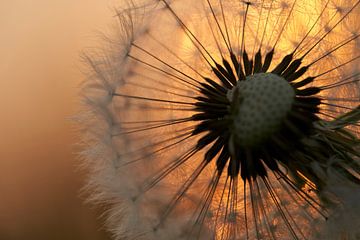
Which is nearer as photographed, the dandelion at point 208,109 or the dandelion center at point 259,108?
the dandelion center at point 259,108

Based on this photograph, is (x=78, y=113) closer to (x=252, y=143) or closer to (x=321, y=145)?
(x=252, y=143)

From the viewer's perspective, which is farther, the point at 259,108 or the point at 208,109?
the point at 208,109

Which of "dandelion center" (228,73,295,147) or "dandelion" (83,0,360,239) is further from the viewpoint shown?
"dandelion" (83,0,360,239)
